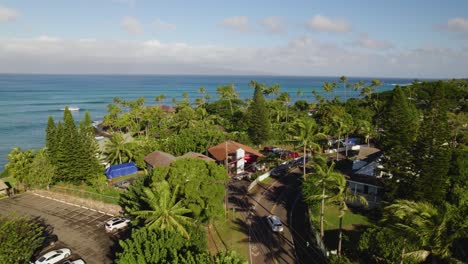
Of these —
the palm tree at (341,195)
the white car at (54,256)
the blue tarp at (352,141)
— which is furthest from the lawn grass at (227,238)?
the blue tarp at (352,141)

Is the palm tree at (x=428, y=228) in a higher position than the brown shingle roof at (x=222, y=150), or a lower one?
higher

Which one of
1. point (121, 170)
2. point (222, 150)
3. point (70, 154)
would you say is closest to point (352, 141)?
point (222, 150)

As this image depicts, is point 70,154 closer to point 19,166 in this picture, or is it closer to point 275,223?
point 19,166

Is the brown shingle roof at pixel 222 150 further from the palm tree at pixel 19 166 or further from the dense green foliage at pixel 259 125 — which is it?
the palm tree at pixel 19 166

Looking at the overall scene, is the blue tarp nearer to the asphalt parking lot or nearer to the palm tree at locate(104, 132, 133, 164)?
the palm tree at locate(104, 132, 133, 164)

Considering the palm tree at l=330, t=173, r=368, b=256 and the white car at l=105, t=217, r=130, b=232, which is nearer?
the palm tree at l=330, t=173, r=368, b=256

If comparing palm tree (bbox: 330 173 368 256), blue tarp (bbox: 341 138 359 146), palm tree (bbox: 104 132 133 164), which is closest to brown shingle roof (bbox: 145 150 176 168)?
palm tree (bbox: 104 132 133 164)
